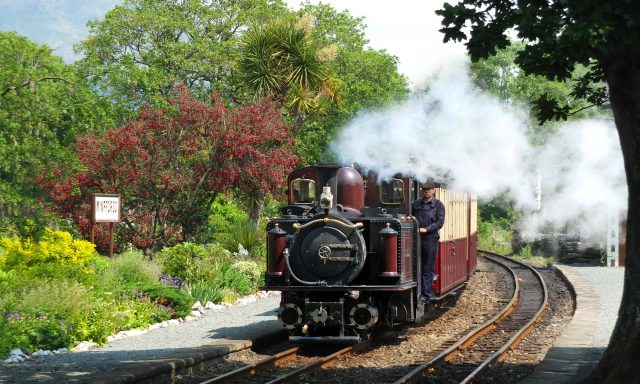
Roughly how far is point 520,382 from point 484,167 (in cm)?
971

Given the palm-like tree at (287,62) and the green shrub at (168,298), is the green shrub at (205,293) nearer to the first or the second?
the green shrub at (168,298)

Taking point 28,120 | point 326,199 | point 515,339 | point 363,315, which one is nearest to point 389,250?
point 363,315

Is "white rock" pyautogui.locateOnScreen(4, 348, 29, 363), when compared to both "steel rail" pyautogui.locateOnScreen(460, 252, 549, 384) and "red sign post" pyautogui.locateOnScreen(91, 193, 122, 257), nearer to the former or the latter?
"steel rail" pyautogui.locateOnScreen(460, 252, 549, 384)

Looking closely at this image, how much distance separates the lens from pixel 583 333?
12.8 m

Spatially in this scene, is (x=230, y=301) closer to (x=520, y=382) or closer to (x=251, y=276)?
(x=251, y=276)

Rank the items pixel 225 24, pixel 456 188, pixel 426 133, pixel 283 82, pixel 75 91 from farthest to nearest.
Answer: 1. pixel 225 24
2. pixel 283 82
3. pixel 75 91
4. pixel 456 188
5. pixel 426 133

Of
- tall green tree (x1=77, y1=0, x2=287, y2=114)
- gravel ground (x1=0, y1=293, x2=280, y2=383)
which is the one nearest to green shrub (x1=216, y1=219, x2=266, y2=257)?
gravel ground (x1=0, y1=293, x2=280, y2=383)

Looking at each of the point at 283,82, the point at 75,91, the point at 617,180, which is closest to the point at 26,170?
the point at 75,91

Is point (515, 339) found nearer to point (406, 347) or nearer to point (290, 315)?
point (406, 347)

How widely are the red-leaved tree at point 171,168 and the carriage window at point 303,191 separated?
323 inches

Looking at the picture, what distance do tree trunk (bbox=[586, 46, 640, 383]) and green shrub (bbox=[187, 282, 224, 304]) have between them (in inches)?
376

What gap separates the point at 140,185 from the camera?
21.0 metres

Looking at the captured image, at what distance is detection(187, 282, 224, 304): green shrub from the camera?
16406mm

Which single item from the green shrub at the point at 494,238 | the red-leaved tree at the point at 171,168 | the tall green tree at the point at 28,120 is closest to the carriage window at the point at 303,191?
the tall green tree at the point at 28,120
